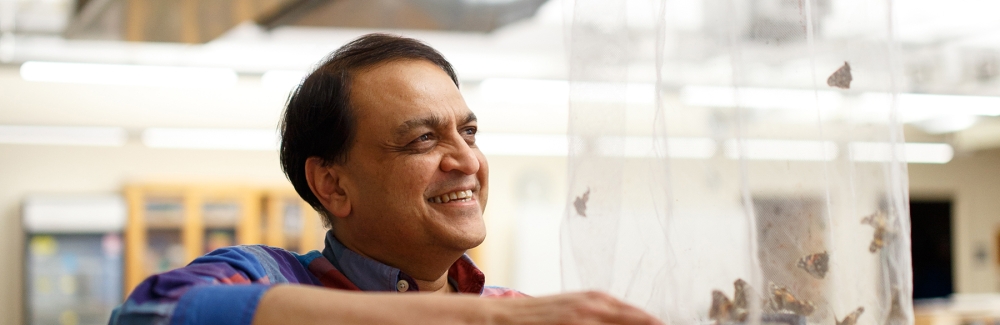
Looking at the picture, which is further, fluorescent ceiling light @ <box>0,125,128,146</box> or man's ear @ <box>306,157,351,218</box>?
fluorescent ceiling light @ <box>0,125,128,146</box>

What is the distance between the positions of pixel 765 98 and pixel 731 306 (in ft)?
0.79

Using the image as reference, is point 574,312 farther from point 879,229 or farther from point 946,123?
point 946,123

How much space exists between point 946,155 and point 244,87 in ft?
20.3

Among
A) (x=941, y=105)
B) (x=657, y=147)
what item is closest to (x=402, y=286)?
(x=657, y=147)

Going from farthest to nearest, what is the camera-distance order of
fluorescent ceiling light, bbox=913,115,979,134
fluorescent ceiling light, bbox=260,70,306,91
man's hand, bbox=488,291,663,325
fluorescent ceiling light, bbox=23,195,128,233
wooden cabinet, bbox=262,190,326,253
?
wooden cabinet, bbox=262,190,326,253
fluorescent ceiling light, bbox=23,195,128,233
fluorescent ceiling light, bbox=913,115,979,134
fluorescent ceiling light, bbox=260,70,306,91
man's hand, bbox=488,291,663,325

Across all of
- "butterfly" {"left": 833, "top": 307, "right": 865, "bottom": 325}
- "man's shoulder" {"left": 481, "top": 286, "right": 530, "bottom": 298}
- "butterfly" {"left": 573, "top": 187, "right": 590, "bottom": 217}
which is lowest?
"man's shoulder" {"left": 481, "top": 286, "right": 530, "bottom": 298}

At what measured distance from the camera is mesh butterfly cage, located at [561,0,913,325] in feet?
3.11

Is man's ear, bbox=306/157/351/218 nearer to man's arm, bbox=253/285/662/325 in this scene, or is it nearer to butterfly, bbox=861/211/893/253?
man's arm, bbox=253/285/662/325

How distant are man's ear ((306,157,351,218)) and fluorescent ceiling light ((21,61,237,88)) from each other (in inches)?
131

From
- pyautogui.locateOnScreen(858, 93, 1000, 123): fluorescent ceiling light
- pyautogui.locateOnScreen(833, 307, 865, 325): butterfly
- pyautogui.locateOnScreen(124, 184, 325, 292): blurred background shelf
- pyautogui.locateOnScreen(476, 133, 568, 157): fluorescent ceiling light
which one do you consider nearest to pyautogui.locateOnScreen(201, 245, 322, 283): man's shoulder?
pyautogui.locateOnScreen(833, 307, 865, 325): butterfly

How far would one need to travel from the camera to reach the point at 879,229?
95 centimetres

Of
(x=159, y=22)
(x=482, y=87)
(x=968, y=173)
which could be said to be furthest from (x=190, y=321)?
(x=968, y=173)

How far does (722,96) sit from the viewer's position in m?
0.99

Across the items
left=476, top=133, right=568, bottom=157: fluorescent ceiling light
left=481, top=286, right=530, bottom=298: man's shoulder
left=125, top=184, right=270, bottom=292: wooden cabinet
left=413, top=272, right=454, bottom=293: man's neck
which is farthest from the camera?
left=476, top=133, right=568, bottom=157: fluorescent ceiling light
